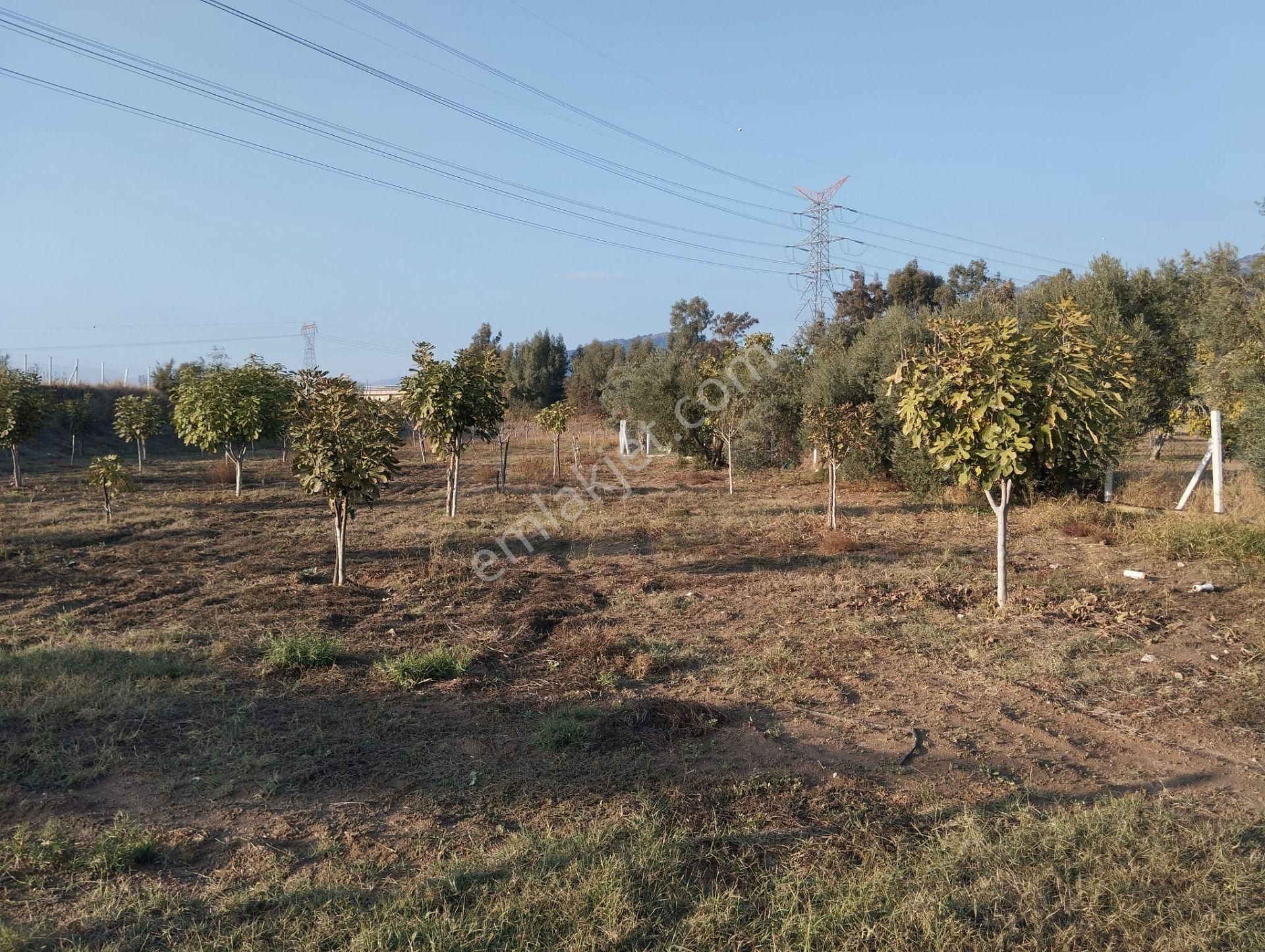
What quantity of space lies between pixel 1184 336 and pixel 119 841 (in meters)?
21.6

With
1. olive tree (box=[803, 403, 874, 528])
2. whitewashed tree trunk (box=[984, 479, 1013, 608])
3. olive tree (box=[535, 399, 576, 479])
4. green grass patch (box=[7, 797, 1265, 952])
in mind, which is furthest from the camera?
olive tree (box=[535, 399, 576, 479])

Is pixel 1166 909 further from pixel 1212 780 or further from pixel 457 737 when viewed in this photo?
pixel 457 737

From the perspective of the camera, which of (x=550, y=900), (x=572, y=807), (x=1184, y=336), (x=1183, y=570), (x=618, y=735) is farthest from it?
(x=1184, y=336)

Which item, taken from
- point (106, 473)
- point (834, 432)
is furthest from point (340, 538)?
point (834, 432)

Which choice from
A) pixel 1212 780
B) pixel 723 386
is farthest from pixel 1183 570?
pixel 723 386

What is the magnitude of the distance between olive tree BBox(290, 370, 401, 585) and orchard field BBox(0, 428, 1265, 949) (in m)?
1.30

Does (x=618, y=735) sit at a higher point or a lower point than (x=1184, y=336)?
lower

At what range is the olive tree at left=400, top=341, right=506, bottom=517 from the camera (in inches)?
604

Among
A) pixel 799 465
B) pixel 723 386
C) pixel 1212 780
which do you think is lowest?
pixel 1212 780

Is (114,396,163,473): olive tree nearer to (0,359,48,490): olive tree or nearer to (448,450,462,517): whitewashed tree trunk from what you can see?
(0,359,48,490): olive tree

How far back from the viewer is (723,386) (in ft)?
76.1

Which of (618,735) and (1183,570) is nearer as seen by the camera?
(618,735)

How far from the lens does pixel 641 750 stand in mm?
5426

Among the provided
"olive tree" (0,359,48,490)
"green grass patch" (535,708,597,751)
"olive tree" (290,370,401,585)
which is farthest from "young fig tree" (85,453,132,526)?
"green grass patch" (535,708,597,751)
